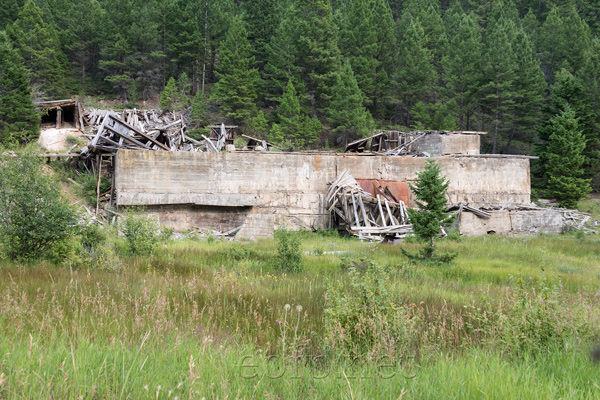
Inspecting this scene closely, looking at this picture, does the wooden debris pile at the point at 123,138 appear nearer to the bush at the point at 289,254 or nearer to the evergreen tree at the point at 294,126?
the evergreen tree at the point at 294,126

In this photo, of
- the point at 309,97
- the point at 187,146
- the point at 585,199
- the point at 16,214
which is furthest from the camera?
the point at 309,97

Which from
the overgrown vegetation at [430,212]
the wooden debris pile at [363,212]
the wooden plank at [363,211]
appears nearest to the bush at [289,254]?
the overgrown vegetation at [430,212]

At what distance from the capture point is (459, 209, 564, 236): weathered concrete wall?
1998cm

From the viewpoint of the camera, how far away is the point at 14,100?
2839cm

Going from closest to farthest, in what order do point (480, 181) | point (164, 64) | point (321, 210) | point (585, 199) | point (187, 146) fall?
point (321, 210) < point (480, 181) < point (187, 146) < point (585, 199) < point (164, 64)

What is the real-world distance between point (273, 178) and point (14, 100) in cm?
2144

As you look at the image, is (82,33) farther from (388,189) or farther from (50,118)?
(388,189)

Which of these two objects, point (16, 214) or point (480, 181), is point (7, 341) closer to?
point (16, 214)

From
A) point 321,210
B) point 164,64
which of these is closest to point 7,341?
point 321,210

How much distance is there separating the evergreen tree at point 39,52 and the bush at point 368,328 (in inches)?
1756

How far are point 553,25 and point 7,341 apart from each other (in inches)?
2489

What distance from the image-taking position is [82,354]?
10.4ft

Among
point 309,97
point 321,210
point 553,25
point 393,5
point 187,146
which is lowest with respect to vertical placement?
point 321,210

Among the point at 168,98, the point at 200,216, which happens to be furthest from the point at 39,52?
the point at 200,216
